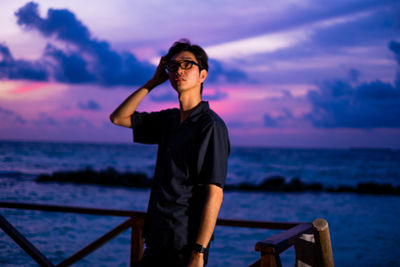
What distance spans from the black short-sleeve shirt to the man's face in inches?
7.8

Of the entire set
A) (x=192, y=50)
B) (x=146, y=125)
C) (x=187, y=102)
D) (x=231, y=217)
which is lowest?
(x=231, y=217)

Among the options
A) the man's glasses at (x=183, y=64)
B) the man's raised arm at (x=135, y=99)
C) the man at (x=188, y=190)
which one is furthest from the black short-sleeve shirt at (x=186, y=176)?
the man's raised arm at (x=135, y=99)

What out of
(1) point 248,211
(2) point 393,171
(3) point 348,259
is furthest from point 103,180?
(2) point 393,171

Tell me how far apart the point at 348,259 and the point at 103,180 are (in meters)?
16.9

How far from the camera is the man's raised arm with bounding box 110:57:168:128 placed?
2.01 m

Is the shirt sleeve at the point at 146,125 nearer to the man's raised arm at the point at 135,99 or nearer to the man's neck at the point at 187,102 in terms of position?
the man's raised arm at the point at 135,99

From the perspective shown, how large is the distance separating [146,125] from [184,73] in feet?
1.30

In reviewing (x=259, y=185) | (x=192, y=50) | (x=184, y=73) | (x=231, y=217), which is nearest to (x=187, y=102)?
(x=184, y=73)

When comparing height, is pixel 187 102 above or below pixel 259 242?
above

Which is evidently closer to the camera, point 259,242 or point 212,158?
point 212,158

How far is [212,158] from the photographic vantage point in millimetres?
1590

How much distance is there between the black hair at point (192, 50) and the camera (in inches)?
75.1

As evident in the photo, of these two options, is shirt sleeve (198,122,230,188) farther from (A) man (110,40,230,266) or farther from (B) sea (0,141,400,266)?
(B) sea (0,141,400,266)

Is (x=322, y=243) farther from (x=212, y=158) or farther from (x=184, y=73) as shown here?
(x=184, y=73)
